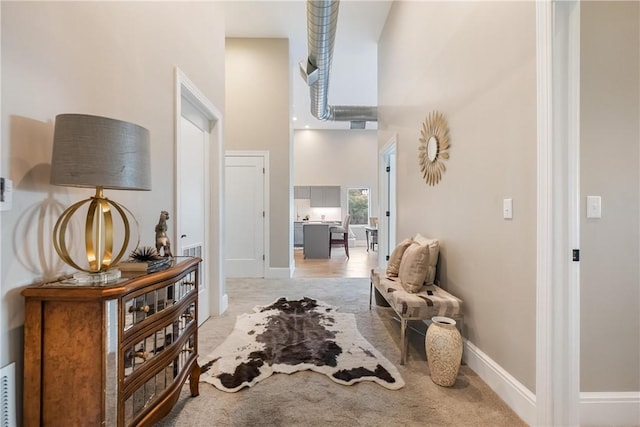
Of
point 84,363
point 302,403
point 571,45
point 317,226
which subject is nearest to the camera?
point 84,363

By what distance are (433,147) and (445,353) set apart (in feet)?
5.64

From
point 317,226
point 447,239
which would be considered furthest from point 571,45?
point 317,226

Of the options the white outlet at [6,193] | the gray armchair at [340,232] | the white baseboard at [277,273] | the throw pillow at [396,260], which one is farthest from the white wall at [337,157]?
the white outlet at [6,193]

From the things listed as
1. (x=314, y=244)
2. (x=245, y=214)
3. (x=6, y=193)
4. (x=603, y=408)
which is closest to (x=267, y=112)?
(x=245, y=214)

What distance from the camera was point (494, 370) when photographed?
1823 millimetres

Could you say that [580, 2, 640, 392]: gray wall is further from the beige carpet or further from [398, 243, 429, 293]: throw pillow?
[398, 243, 429, 293]: throw pillow

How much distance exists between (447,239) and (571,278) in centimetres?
109

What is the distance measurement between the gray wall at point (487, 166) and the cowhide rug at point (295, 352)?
2.55ft

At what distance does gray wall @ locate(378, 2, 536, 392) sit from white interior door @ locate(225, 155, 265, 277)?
293 cm

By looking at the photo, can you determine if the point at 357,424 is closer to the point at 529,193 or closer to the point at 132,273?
the point at 132,273

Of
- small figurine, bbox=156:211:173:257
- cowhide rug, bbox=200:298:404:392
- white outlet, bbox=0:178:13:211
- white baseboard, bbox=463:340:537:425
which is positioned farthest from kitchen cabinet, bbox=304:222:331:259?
Result: white outlet, bbox=0:178:13:211

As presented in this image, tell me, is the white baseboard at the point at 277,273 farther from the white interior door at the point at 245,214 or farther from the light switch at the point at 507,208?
the light switch at the point at 507,208

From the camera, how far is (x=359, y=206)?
35.7 ft

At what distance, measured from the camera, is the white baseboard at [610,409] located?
1520mm
